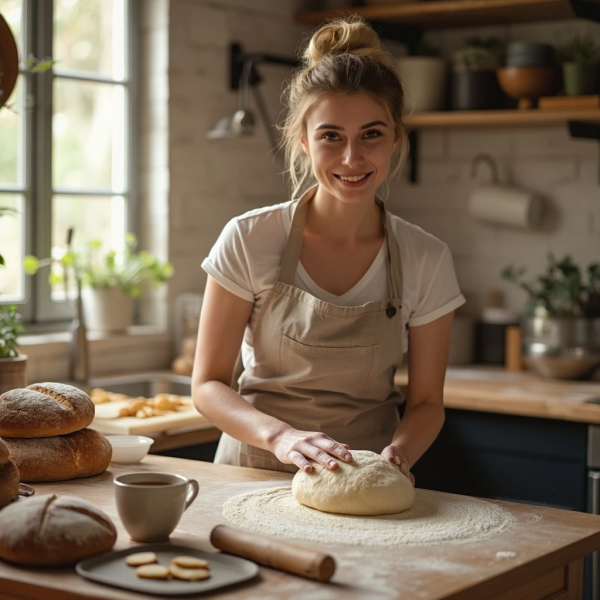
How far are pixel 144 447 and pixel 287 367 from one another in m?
0.33

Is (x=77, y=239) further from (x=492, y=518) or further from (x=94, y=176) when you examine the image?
(x=492, y=518)

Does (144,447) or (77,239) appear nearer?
(144,447)

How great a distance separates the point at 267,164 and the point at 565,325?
129 cm

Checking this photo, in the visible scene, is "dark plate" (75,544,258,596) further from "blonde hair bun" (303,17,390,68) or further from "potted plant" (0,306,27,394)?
"blonde hair bun" (303,17,390,68)

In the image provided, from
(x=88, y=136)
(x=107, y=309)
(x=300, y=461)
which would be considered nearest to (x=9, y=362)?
(x=300, y=461)

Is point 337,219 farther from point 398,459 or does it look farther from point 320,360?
point 398,459

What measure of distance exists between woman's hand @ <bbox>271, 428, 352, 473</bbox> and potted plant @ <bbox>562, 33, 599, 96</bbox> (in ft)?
6.69

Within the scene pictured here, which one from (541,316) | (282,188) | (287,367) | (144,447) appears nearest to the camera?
(144,447)

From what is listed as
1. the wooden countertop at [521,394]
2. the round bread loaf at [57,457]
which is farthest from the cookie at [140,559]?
the wooden countertop at [521,394]

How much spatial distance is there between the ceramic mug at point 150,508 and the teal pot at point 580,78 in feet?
7.91

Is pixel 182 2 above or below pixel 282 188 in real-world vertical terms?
above

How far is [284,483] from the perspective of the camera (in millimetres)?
1822

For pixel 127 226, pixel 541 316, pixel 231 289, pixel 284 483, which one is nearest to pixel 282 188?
pixel 127 226

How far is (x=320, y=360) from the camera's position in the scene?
209 cm
